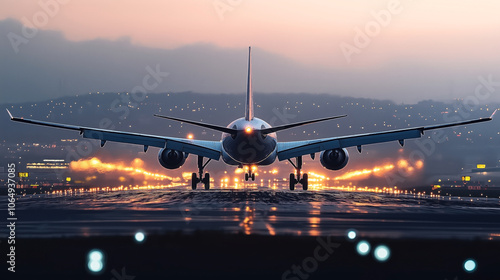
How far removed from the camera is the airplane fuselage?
51375mm

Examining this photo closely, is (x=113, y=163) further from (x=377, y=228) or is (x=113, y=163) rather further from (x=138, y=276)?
(x=138, y=276)

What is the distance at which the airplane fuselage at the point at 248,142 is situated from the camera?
5138cm

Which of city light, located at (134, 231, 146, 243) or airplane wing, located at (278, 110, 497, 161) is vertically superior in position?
airplane wing, located at (278, 110, 497, 161)

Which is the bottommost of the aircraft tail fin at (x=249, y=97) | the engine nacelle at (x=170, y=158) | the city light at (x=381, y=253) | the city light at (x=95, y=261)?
the city light at (x=95, y=261)

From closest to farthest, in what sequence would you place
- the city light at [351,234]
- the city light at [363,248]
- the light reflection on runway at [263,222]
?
the city light at [363,248] → the city light at [351,234] → the light reflection on runway at [263,222]

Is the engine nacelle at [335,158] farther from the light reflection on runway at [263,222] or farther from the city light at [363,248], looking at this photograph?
the city light at [363,248]

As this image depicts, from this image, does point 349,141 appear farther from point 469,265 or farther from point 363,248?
point 469,265

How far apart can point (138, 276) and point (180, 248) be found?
175 inches

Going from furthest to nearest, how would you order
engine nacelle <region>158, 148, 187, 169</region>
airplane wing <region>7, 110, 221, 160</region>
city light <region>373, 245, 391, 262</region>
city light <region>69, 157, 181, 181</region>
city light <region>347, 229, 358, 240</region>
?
city light <region>69, 157, 181, 181</region> < engine nacelle <region>158, 148, 187, 169</region> < airplane wing <region>7, 110, 221, 160</region> < city light <region>347, 229, 358, 240</region> < city light <region>373, 245, 391, 262</region>

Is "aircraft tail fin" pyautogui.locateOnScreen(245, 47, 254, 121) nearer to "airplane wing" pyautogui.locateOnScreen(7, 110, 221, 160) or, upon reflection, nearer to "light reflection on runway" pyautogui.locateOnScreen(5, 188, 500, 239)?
"airplane wing" pyautogui.locateOnScreen(7, 110, 221, 160)

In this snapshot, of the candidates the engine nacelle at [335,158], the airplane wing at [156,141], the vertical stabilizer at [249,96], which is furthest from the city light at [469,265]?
the engine nacelle at [335,158]

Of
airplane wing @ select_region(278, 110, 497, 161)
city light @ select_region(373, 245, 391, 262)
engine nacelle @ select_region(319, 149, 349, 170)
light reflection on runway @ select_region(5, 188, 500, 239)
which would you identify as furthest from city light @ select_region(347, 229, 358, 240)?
engine nacelle @ select_region(319, 149, 349, 170)

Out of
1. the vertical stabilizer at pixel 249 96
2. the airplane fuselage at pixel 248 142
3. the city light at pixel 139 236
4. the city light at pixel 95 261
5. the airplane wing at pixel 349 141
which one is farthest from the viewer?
the vertical stabilizer at pixel 249 96

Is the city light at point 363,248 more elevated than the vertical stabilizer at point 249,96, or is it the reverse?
the vertical stabilizer at point 249,96
